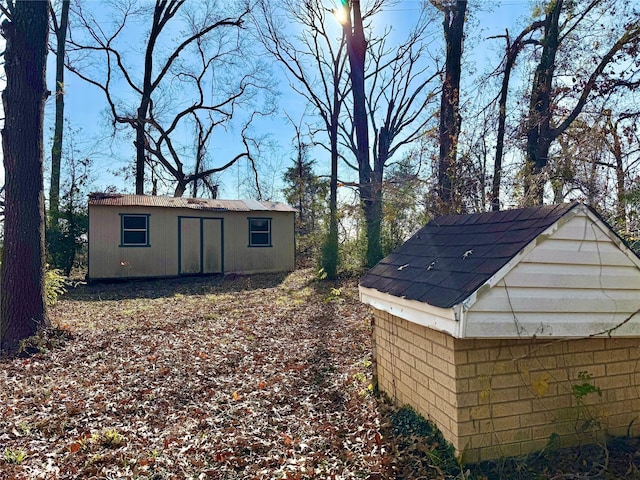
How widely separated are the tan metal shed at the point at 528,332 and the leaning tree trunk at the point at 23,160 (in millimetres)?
5670

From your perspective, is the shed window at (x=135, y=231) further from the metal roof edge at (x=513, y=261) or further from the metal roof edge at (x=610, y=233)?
the metal roof edge at (x=610, y=233)

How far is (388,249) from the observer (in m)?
12.9

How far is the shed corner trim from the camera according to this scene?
258 cm

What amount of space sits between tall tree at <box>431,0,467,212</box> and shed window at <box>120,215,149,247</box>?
31.0 feet

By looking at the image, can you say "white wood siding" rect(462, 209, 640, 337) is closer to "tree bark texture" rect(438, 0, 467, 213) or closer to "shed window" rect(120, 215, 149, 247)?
"tree bark texture" rect(438, 0, 467, 213)

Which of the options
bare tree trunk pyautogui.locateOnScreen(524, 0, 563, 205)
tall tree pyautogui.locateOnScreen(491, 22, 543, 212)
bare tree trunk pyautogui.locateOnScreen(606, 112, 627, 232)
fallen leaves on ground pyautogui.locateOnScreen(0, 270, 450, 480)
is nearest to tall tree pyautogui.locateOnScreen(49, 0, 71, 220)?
fallen leaves on ground pyautogui.locateOnScreen(0, 270, 450, 480)

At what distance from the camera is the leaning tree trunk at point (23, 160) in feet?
20.1

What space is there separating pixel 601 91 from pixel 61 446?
37.8ft

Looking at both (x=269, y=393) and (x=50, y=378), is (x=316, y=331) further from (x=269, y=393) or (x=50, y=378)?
(x=50, y=378)

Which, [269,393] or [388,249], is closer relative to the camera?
[269,393]

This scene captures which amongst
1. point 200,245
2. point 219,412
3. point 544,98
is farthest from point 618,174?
point 200,245

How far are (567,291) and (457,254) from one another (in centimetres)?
82

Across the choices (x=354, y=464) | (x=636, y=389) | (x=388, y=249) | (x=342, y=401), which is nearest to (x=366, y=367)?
(x=342, y=401)

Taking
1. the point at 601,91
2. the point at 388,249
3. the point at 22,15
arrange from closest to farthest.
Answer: the point at 22,15 < the point at 601,91 < the point at 388,249
